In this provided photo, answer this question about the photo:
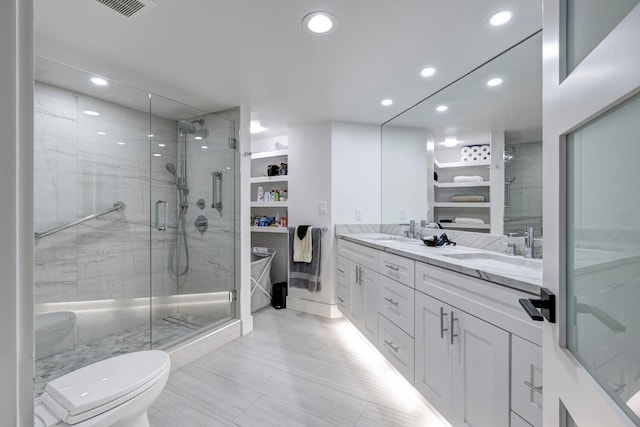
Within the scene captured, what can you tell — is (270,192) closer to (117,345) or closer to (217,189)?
(217,189)

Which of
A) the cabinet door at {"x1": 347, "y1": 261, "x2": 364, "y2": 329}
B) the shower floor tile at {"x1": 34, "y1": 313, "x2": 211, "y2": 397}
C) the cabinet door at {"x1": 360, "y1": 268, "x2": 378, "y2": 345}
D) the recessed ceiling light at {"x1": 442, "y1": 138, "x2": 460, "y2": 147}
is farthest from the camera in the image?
the cabinet door at {"x1": 347, "y1": 261, "x2": 364, "y2": 329}

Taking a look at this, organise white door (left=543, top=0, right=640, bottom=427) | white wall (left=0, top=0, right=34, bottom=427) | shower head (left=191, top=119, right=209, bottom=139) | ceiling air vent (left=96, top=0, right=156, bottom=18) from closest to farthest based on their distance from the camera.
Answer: white wall (left=0, top=0, right=34, bottom=427) < white door (left=543, top=0, right=640, bottom=427) < ceiling air vent (left=96, top=0, right=156, bottom=18) < shower head (left=191, top=119, right=209, bottom=139)

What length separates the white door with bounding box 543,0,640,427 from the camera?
46cm

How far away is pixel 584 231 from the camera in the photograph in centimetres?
61

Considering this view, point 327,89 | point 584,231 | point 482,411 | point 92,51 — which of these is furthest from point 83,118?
point 482,411

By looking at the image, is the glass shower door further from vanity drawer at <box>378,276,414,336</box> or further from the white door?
the white door

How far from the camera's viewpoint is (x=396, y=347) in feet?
6.18

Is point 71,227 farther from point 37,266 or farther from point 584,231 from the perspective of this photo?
point 584,231

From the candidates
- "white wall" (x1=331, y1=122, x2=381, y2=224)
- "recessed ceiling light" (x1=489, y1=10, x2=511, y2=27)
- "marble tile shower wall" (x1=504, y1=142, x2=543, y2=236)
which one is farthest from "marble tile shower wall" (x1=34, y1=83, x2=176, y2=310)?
"marble tile shower wall" (x1=504, y1=142, x2=543, y2=236)

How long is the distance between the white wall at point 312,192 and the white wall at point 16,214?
2.82 m

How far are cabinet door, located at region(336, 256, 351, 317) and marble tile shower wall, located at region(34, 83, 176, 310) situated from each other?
1.74m

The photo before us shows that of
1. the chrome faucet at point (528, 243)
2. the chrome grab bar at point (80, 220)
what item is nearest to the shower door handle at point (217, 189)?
the chrome grab bar at point (80, 220)

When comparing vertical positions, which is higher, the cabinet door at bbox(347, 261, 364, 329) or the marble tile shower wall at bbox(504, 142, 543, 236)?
the marble tile shower wall at bbox(504, 142, 543, 236)

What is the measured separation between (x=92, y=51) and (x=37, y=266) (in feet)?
5.18
